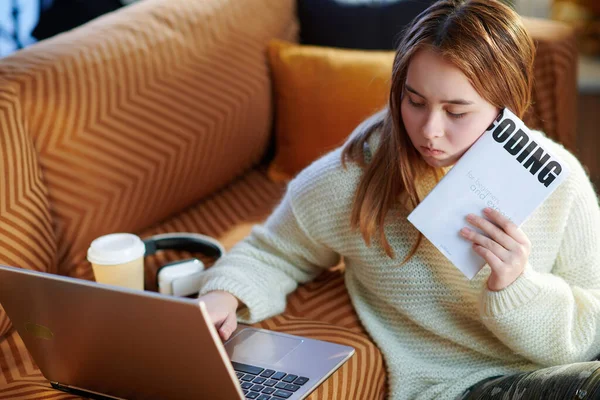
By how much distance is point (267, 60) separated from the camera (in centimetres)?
207

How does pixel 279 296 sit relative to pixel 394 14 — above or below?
below

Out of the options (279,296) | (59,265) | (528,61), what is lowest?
(59,265)

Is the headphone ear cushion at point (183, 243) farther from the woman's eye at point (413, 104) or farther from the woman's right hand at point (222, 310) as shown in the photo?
the woman's eye at point (413, 104)

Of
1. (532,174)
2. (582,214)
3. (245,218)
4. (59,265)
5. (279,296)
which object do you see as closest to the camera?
(532,174)

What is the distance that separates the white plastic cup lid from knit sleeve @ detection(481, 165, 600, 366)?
60 centimetres

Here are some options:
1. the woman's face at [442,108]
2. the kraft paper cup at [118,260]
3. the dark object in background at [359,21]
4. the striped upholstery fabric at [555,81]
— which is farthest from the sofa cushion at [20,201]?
the striped upholstery fabric at [555,81]

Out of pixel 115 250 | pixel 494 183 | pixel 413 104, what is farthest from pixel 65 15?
pixel 494 183

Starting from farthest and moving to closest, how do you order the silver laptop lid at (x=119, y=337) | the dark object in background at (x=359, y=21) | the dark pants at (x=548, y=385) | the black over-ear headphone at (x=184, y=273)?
the dark object in background at (x=359, y=21) → the black over-ear headphone at (x=184, y=273) → the dark pants at (x=548, y=385) → the silver laptop lid at (x=119, y=337)

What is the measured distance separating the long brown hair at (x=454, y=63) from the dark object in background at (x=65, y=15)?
1327 millimetres

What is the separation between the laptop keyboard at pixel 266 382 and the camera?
45.9 inches

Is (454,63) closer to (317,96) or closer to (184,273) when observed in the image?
(184,273)

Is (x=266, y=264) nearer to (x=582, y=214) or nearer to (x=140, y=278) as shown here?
(x=140, y=278)

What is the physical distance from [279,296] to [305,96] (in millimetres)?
689

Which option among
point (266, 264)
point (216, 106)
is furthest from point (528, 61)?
point (216, 106)
